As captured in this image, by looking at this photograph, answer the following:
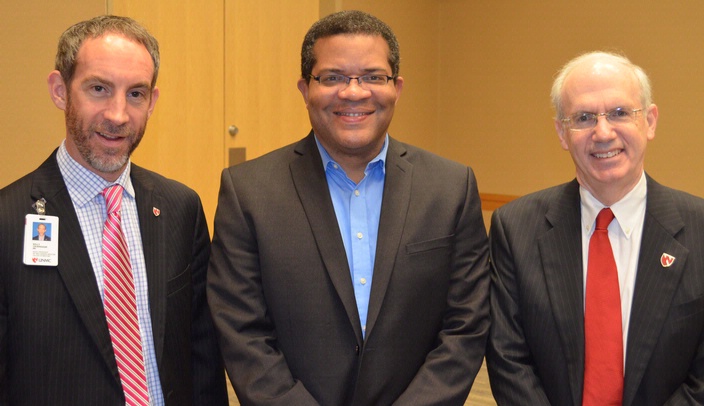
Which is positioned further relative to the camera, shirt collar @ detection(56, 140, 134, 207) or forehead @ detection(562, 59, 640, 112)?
forehead @ detection(562, 59, 640, 112)

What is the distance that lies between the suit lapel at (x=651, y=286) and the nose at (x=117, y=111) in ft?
5.02

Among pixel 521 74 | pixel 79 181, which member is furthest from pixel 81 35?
pixel 521 74

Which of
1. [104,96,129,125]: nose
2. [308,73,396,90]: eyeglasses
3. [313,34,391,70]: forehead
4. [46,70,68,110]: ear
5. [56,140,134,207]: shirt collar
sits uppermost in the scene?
[313,34,391,70]: forehead

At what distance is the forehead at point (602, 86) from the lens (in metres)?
2.12

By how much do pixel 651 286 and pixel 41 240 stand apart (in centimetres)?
169

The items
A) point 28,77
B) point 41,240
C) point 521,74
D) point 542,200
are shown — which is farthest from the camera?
point 521,74

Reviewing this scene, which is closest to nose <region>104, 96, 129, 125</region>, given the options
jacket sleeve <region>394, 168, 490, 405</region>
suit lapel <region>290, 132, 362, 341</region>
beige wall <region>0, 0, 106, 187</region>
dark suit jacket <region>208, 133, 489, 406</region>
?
dark suit jacket <region>208, 133, 489, 406</region>

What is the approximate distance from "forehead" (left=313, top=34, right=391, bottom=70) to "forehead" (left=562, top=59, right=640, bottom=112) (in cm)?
58

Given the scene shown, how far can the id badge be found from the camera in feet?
Result: 6.09

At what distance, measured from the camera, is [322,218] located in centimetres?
213

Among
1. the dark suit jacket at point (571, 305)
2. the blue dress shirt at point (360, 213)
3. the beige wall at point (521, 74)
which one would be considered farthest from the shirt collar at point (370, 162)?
the beige wall at point (521, 74)

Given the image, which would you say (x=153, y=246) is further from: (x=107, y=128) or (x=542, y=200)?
(x=542, y=200)

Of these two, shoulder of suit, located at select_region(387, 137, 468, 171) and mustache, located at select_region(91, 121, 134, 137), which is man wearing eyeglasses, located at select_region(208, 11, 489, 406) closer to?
shoulder of suit, located at select_region(387, 137, 468, 171)

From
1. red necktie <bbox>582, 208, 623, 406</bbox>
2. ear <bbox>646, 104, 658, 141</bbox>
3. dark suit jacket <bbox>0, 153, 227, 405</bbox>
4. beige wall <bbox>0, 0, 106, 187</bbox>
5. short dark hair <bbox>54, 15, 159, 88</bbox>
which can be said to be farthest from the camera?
beige wall <bbox>0, 0, 106, 187</bbox>
